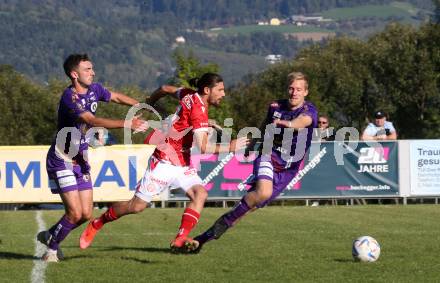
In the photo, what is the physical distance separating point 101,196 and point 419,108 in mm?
52306

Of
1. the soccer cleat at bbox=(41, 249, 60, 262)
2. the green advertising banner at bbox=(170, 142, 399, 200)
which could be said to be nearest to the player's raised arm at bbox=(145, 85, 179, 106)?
the soccer cleat at bbox=(41, 249, 60, 262)

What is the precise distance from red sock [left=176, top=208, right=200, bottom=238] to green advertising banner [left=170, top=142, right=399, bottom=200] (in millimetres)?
13667

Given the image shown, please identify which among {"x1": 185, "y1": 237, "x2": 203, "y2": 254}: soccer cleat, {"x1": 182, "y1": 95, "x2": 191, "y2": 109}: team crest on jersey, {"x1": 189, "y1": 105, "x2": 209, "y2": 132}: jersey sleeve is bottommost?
{"x1": 185, "y1": 237, "x2": 203, "y2": 254}: soccer cleat

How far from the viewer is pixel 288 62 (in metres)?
105

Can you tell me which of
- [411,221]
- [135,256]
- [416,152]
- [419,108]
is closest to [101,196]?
[416,152]

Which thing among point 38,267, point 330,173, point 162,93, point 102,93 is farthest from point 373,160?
point 38,267

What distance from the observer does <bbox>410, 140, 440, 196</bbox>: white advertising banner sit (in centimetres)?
2562

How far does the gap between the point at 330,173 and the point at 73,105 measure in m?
14.9

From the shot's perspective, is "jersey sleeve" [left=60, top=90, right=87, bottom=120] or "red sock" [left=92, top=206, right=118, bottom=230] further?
"red sock" [left=92, top=206, right=118, bottom=230]

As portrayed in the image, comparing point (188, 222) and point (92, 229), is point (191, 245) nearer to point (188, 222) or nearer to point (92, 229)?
point (188, 222)

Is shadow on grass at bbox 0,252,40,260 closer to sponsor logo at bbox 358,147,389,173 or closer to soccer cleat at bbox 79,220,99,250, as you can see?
soccer cleat at bbox 79,220,99,250

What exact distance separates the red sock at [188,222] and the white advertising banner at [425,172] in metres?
14.6

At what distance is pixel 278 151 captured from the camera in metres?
12.6

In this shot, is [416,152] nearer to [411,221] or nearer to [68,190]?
[411,221]
